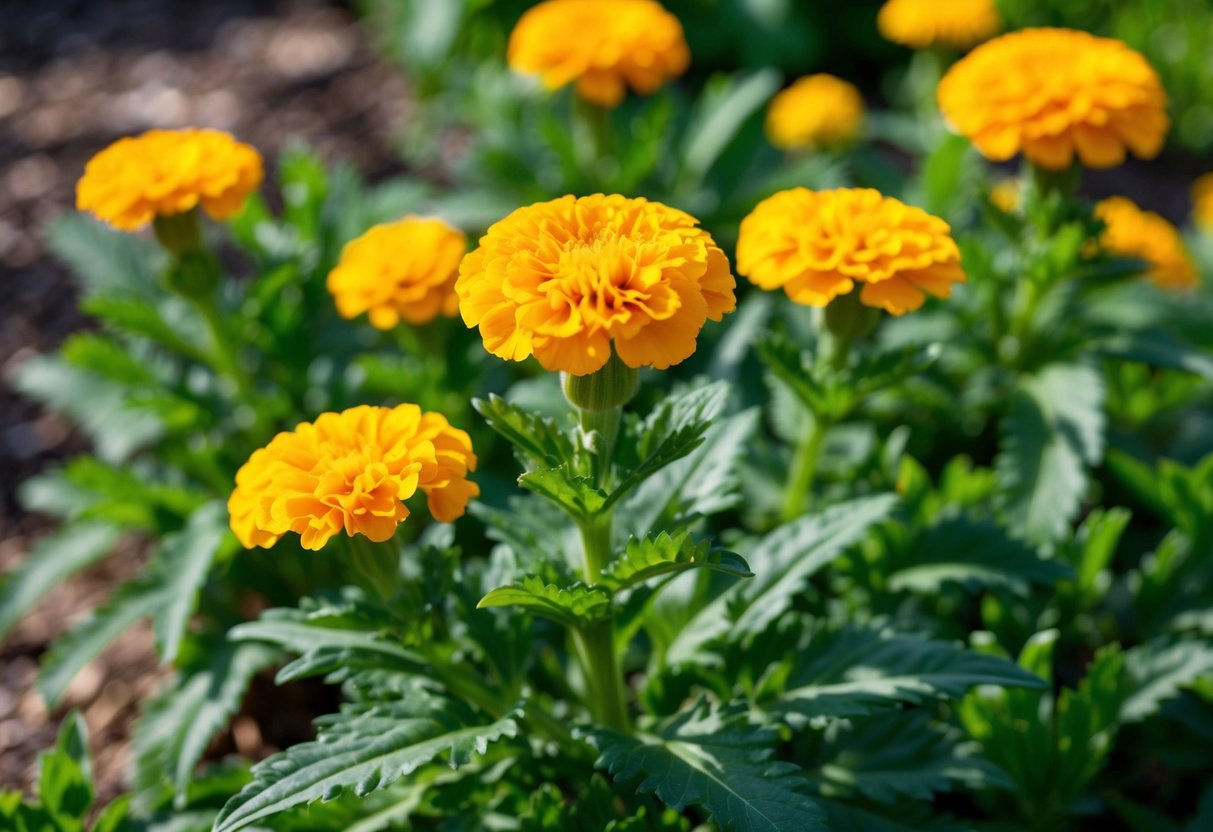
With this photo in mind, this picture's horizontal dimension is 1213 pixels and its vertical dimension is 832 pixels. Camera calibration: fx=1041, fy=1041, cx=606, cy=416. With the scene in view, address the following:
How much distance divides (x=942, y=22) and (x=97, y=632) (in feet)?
8.22

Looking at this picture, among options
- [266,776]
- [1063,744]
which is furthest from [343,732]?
[1063,744]

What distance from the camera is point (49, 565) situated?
2.24 metres

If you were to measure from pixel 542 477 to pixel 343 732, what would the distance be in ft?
1.61

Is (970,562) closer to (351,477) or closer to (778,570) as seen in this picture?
(778,570)

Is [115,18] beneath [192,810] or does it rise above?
above

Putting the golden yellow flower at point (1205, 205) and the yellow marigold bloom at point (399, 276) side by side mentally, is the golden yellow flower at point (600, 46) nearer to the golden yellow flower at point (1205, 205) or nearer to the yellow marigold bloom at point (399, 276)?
the yellow marigold bloom at point (399, 276)

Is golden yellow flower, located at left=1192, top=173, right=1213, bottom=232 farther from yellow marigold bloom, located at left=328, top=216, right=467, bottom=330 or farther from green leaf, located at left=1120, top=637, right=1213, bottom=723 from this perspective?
yellow marigold bloom, located at left=328, top=216, right=467, bottom=330

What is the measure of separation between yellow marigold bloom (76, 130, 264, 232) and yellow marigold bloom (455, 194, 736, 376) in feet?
2.49

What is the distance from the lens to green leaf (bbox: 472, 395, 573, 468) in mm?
1417

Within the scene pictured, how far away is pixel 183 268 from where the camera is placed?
6.74 feet

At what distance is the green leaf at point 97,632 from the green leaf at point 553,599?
880 millimetres

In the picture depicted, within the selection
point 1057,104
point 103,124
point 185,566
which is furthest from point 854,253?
point 103,124

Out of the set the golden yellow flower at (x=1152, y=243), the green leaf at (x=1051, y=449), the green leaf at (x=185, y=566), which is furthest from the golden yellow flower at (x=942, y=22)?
the green leaf at (x=185, y=566)

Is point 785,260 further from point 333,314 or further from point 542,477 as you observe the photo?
point 333,314
